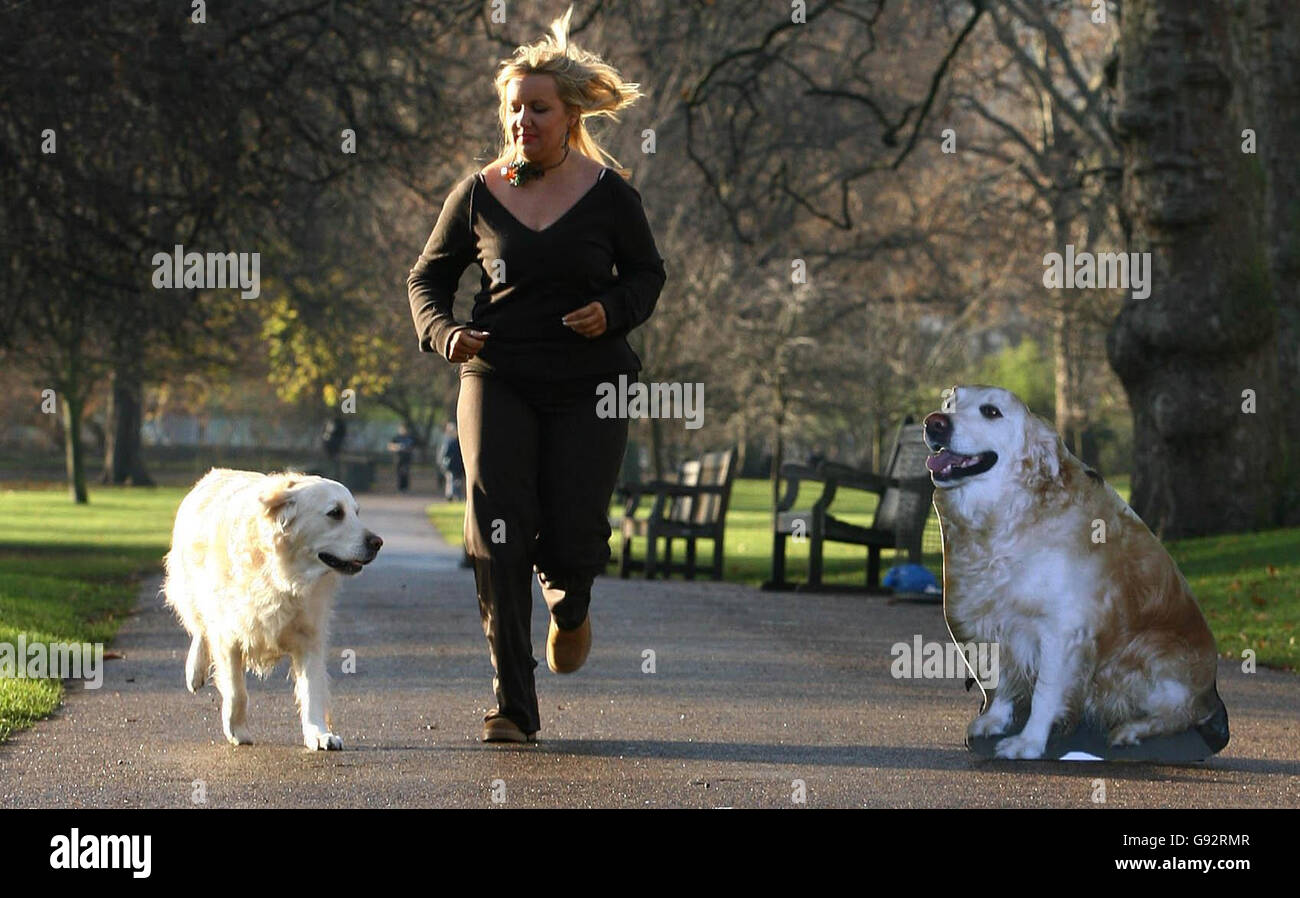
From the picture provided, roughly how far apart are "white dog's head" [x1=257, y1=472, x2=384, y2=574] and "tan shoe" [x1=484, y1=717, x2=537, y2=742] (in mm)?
767

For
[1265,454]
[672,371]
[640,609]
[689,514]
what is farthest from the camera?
[672,371]

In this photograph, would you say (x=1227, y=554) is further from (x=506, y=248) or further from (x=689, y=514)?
(x=506, y=248)

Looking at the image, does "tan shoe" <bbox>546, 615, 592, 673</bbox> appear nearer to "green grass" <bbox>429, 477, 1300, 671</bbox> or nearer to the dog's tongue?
the dog's tongue

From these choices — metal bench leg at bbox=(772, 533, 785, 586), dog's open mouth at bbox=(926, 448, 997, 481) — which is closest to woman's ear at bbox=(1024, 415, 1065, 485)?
dog's open mouth at bbox=(926, 448, 997, 481)

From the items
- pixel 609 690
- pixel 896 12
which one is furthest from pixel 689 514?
pixel 896 12

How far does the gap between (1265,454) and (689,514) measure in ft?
19.4

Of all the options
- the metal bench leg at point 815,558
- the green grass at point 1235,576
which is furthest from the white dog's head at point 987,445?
the metal bench leg at point 815,558

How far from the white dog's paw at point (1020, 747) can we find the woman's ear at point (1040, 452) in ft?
2.97

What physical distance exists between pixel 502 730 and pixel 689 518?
13386 mm

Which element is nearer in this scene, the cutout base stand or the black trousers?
the cutout base stand

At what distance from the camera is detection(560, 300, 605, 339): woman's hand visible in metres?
7.21

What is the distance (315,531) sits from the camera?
7.54 meters

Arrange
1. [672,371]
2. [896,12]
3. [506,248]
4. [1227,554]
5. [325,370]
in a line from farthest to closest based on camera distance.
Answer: [325,370]
[896,12]
[672,371]
[1227,554]
[506,248]
